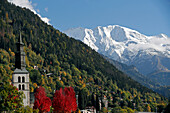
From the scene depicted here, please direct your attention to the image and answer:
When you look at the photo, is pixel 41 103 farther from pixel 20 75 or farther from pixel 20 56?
pixel 20 56

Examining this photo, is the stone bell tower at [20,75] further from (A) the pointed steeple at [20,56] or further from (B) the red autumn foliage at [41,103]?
(B) the red autumn foliage at [41,103]

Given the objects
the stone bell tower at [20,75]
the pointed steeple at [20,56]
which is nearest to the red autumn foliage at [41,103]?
the stone bell tower at [20,75]

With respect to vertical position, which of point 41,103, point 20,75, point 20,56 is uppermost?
point 20,56

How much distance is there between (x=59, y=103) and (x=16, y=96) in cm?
3612

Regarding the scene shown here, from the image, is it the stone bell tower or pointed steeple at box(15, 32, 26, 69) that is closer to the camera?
pointed steeple at box(15, 32, 26, 69)

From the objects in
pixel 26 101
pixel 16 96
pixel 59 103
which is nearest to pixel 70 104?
pixel 59 103

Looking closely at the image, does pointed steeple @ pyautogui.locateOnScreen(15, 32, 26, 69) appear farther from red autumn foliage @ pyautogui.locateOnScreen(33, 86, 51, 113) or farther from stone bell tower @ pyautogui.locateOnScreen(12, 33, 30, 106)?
red autumn foliage @ pyautogui.locateOnScreen(33, 86, 51, 113)

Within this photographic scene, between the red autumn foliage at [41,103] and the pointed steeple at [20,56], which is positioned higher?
the pointed steeple at [20,56]

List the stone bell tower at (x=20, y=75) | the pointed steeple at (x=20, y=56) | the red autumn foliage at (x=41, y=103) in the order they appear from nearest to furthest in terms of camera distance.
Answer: the pointed steeple at (x=20, y=56) < the stone bell tower at (x=20, y=75) < the red autumn foliage at (x=41, y=103)

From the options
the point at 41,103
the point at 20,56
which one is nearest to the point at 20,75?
the point at 20,56

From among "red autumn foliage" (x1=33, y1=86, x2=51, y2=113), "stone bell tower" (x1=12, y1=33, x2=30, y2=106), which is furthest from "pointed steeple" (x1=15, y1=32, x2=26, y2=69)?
"red autumn foliage" (x1=33, y1=86, x2=51, y2=113)

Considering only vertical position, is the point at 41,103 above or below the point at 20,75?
below

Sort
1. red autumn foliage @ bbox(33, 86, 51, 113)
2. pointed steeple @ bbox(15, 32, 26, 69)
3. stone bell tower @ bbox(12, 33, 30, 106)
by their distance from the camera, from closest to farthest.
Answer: pointed steeple @ bbox(15, 32, 26, 69), stone bell tower @ bbox(12, 33, 30, 106), red autumn foliage @ bbox(33, 86, 51, 113)

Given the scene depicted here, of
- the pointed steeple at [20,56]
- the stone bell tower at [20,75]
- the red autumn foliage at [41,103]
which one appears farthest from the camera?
the red autumn foliage at [41,103]
